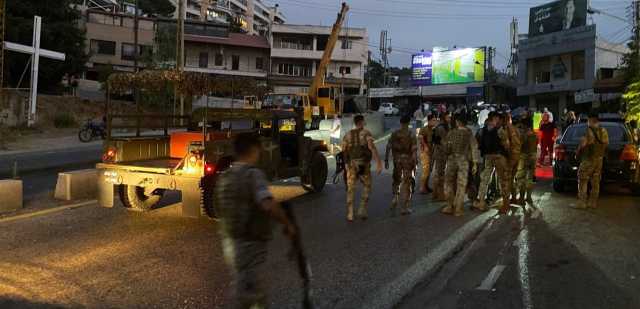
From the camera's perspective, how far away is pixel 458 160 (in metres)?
9.31

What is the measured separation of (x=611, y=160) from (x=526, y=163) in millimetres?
1859

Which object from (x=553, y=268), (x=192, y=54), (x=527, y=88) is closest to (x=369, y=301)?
(x=553, y=268)

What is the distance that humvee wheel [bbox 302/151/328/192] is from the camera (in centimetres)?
1156

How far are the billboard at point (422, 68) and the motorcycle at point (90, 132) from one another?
167ft

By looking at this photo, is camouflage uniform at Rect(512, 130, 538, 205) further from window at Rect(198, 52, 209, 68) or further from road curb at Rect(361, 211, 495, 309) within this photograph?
window at Rect(198, 52, 209, 68)

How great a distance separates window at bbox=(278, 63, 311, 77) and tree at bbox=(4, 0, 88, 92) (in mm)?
26387

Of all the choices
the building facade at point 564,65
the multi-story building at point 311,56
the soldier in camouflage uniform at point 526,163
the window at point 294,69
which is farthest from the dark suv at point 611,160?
the window at point 294,69

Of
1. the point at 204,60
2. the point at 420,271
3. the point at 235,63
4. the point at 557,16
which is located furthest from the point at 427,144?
the point at 235,63

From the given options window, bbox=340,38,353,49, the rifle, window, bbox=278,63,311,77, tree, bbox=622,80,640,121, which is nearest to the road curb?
the rifle

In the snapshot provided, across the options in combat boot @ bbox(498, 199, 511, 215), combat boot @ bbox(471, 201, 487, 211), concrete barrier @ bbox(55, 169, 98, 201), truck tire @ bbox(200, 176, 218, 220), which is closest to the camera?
truck tire @ bbox(200, 176, 218, 220)

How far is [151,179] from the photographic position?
A: 27.3ft

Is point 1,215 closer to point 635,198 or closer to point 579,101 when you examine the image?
point 635,198

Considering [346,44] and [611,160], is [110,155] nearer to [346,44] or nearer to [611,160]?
[611,160]

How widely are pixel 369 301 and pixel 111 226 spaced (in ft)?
15.3
